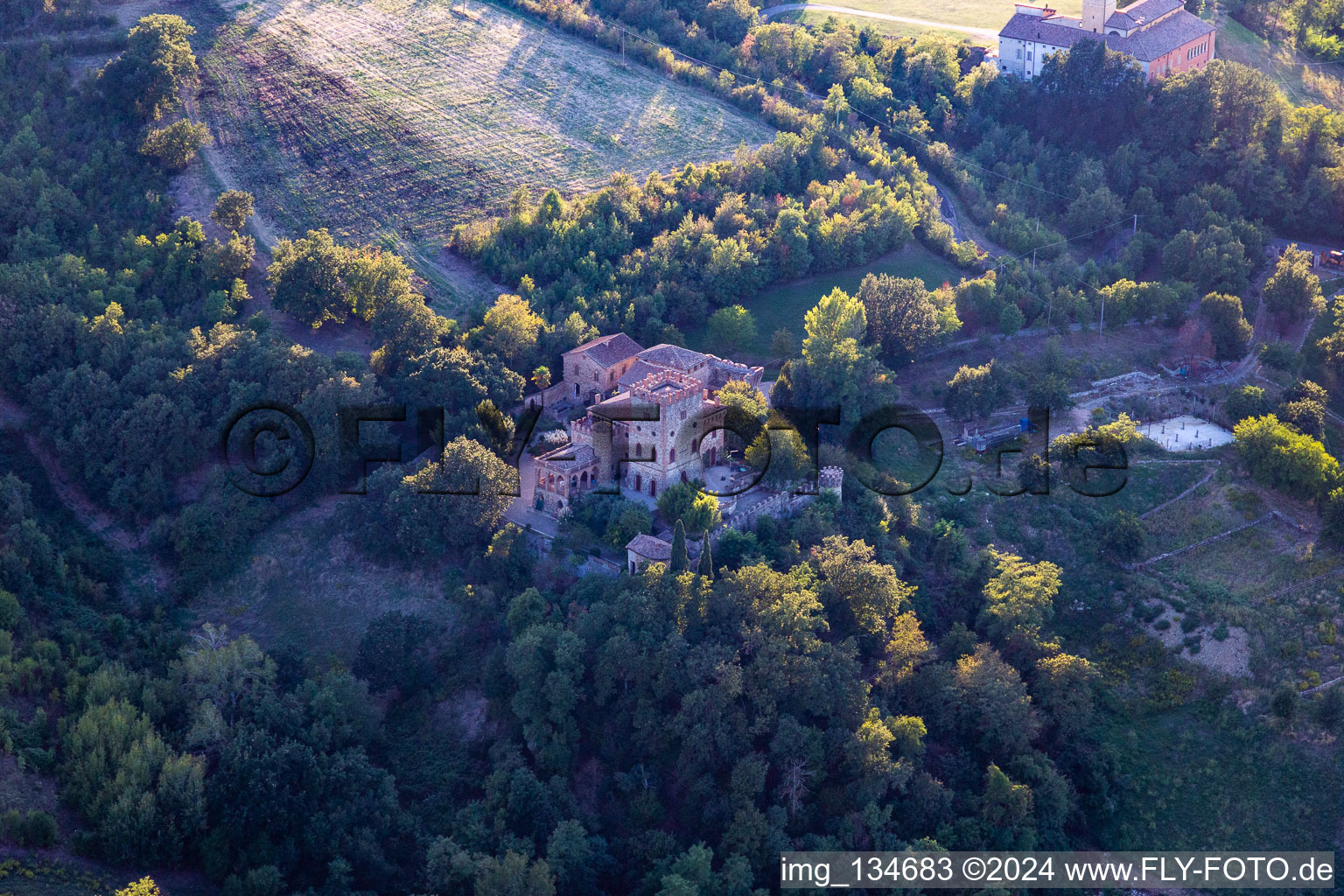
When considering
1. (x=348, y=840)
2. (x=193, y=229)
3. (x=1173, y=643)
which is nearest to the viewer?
(x=348, y=840)

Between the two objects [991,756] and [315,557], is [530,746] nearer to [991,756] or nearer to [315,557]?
[315,557]

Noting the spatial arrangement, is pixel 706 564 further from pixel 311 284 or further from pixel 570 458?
pixel 311 284

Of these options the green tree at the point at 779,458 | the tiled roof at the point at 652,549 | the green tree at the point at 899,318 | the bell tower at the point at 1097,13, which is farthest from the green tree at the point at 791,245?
the bell tower at the point at 1097,13

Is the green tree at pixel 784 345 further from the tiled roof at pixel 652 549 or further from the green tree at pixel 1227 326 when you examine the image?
the green tree at pixel 1227 326

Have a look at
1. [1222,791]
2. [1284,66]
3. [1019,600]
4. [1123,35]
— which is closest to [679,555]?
[1019,600]

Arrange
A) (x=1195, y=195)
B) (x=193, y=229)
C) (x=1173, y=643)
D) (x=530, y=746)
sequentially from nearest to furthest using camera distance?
1. (x=530, y=746)
2. (x=1173, y=643)
3. (x=193, y=229)
4. (x=1195, y=195)

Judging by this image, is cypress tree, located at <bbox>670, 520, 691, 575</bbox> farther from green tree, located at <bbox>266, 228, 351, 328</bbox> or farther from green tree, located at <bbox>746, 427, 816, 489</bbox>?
green tree, located at <bbox>266, 228, 351, 328</bbox>

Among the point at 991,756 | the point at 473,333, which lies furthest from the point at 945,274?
the point at 991,756

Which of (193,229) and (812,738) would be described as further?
(193,229)
